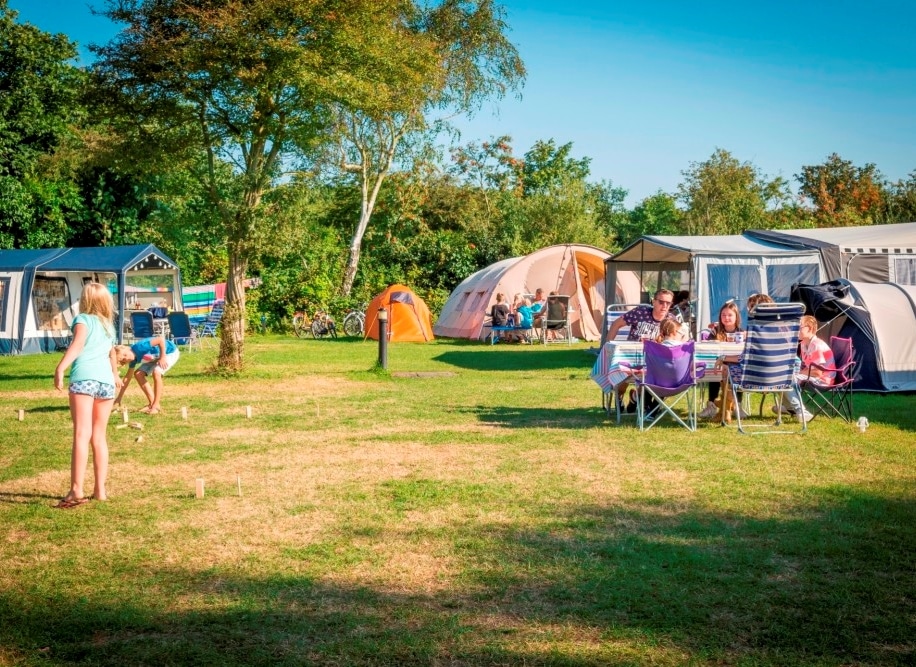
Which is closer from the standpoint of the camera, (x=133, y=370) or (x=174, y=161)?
(x=133, y=370)

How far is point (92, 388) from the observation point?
550 centimetres

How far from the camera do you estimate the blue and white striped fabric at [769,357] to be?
26.2ft

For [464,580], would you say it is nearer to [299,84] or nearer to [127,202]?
[299,84]

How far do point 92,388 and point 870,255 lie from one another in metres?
12.3

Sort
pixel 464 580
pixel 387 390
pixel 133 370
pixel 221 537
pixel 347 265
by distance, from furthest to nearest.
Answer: pixel 347 265 → pixel 387 390 → pixel 133 370 → pixel 221 537 → pixel 464 580

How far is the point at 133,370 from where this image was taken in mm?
9695

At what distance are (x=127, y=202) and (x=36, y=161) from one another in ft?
8.81

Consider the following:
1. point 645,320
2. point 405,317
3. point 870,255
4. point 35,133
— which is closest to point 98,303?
point 645,320

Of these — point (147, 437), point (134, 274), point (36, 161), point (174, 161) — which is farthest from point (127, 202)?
point (147, 437)

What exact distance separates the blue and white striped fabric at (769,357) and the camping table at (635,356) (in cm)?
46

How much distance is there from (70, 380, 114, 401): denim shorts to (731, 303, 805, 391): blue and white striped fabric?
5.34 meters

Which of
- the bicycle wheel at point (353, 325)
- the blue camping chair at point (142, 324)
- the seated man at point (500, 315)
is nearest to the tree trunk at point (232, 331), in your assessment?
the blue camping chair at point (142, 324)

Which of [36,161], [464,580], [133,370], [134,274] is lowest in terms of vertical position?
[464,580]

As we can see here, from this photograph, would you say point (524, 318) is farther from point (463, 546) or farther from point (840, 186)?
point (840, 186)
